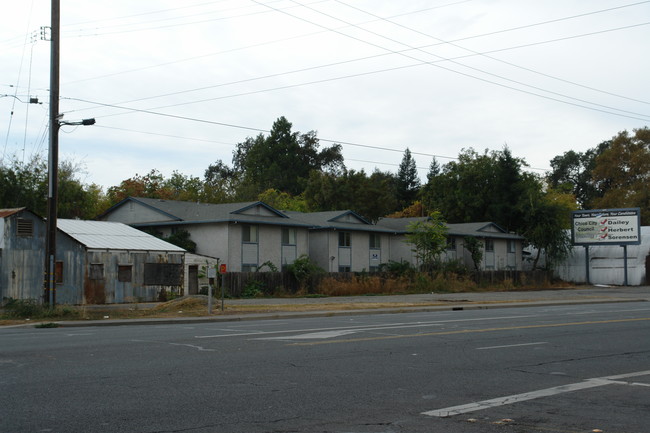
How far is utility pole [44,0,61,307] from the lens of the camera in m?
25.1

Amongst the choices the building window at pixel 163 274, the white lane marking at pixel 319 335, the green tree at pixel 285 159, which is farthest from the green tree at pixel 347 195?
the white lane marking at pixel 319 335

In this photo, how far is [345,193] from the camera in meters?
79.9

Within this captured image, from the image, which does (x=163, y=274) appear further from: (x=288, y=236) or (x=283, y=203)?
(x=283, y=203)

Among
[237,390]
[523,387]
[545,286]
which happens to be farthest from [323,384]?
[545,286]

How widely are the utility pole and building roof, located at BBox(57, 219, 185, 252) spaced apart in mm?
9358

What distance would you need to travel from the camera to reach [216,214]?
46188 mm

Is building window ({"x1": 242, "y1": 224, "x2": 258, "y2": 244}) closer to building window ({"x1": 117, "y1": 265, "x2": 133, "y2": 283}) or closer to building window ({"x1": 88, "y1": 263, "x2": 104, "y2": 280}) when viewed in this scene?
building window ({"x1": 117, "y1": 265, "x2": 133, "y2": 283})

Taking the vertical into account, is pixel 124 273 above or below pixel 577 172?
below

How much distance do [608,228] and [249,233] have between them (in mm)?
30245

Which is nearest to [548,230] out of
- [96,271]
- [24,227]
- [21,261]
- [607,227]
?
[607,227]

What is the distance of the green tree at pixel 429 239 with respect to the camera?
52094 mm

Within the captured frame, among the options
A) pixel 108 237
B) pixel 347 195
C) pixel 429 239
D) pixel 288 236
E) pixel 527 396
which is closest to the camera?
pixel 527 396

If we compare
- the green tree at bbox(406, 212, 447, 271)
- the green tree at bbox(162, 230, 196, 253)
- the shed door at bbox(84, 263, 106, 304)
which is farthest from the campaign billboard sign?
the shed door at bbox(84, 263, 106, 304)

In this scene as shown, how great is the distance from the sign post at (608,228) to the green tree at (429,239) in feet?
45.9
